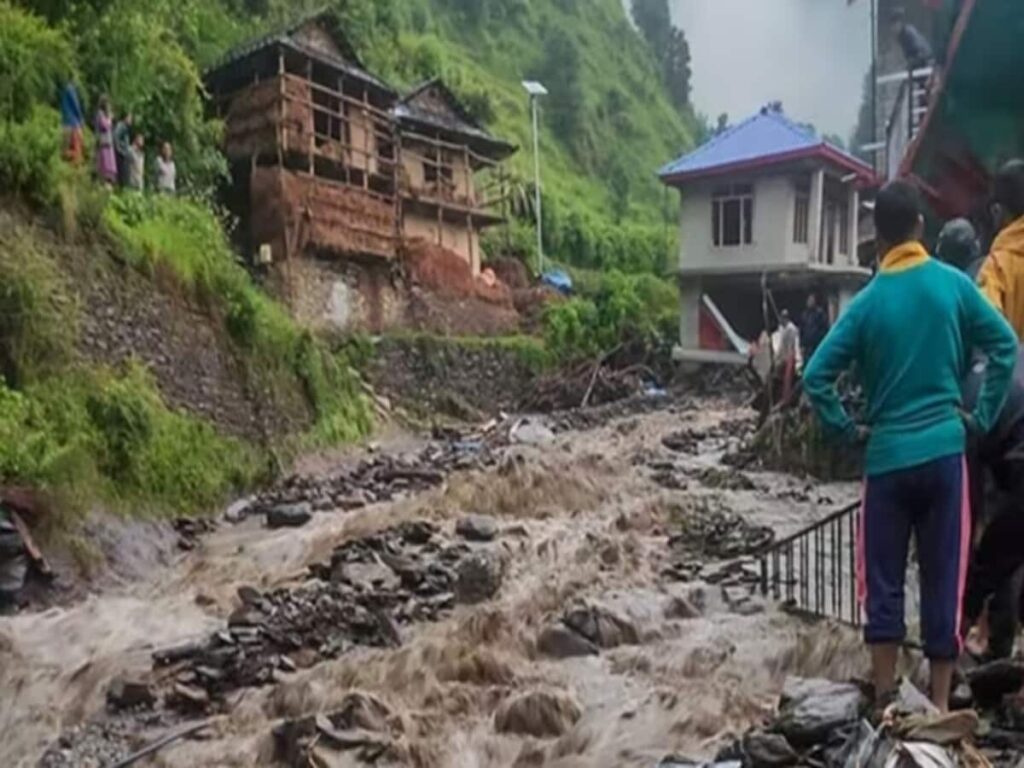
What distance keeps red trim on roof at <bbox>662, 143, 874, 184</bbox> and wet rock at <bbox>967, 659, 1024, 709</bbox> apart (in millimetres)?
20696

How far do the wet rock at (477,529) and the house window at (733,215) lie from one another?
16618 mm

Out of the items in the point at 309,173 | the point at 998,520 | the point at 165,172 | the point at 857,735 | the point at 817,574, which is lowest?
the point at 817,574

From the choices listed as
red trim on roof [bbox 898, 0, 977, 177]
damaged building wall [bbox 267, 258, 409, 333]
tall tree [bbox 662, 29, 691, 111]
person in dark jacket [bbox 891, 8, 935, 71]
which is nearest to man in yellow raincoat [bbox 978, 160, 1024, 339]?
red trim on roof [bbox 898, 0, 977, 177]

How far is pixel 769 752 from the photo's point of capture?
3.57m

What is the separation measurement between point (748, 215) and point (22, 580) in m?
21.2

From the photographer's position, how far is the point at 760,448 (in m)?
14.2

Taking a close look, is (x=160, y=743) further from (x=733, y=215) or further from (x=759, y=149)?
(x=759, y=149)

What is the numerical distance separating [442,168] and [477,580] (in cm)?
2181

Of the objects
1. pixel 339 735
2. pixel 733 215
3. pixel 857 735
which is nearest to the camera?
pixel 857 735

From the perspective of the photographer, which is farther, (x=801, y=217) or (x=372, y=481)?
(x=801, y=217)

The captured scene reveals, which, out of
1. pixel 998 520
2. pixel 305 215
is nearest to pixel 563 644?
pixel 998 520

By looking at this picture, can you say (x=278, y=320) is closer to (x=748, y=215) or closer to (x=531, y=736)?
(x=531, y=736)

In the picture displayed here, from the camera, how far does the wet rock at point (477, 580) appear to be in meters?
8.07

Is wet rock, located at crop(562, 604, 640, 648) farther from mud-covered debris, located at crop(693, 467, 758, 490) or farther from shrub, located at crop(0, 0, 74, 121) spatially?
shrub, located at crop(0, 0, 74, 121)
